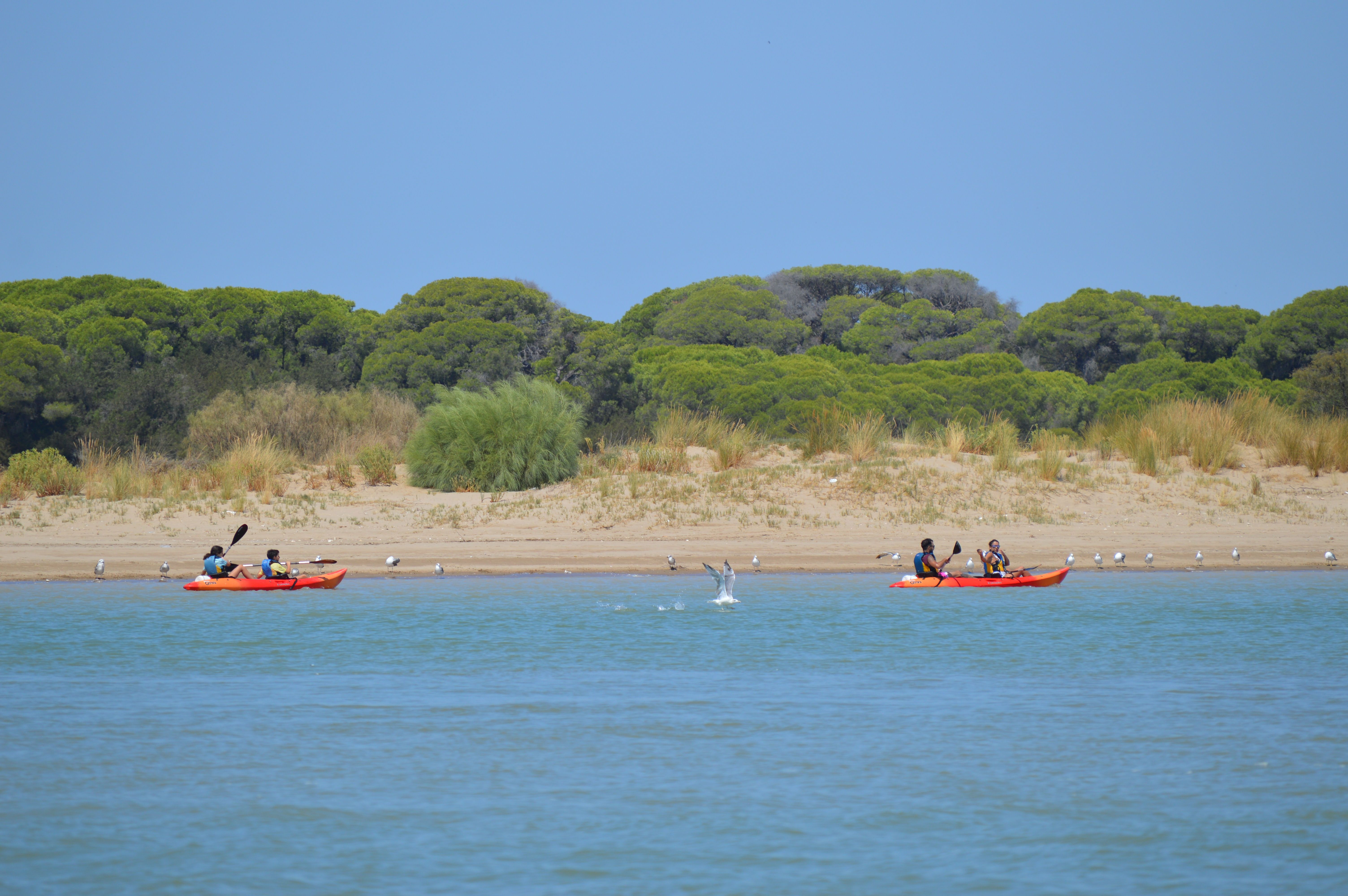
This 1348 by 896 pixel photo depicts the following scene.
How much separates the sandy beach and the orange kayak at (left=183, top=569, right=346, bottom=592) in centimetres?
141

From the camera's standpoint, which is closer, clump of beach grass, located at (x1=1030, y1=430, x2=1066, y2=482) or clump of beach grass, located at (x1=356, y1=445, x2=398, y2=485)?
clump of beach grass, located at (x1=1030, y1=430, x2=1066, y2=482)

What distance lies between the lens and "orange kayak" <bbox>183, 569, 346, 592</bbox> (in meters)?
16.8

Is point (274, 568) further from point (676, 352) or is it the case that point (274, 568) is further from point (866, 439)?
point (676, 352)

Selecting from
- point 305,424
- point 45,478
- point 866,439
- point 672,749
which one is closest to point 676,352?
point 305,424

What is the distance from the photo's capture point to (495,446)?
936 inches

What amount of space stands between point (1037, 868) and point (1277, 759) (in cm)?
314

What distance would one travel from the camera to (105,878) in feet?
23.6

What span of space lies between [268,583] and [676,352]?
2765 centimetres

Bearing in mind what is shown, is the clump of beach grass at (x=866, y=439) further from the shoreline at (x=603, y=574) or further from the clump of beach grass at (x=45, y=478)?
the clump of beach grass at (x=45, y=478)

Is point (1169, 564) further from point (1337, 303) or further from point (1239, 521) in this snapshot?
point (1337, 303)

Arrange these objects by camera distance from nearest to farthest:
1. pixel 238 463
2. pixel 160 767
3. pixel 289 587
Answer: pixel 160 767
pixel 289 587
pixel 238 463

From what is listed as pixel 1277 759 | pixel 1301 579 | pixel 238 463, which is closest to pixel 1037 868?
pixel 1277 759

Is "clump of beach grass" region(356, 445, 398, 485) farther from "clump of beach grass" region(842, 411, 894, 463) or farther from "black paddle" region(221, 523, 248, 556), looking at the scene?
"clump of beach grass" region(842, 411, 894, 463)

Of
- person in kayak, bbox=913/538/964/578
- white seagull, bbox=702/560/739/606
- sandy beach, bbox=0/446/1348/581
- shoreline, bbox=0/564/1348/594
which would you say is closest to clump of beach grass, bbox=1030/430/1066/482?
sandy beach, bbox=0/446/1348/581
